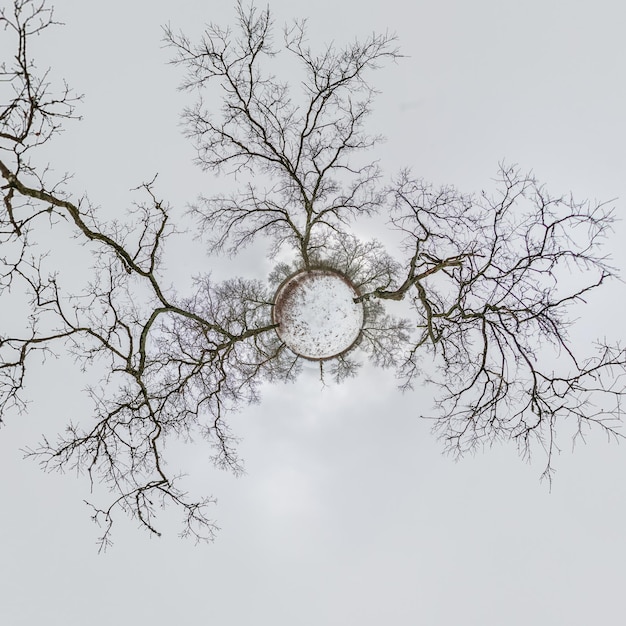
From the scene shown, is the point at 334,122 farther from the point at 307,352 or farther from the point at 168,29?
the point at 307,352

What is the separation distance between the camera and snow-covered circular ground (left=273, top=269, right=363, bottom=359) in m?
8.91

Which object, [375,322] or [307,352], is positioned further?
[375,322]

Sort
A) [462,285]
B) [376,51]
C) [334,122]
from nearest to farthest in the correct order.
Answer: [462,285], [376,51], [334,122]

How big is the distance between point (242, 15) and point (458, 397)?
22.7 ft

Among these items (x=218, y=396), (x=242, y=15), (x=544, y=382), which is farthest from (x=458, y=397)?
(x=242, y=15)

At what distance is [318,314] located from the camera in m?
8.91

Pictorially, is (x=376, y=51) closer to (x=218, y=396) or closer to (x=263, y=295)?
(x=263, y=295)

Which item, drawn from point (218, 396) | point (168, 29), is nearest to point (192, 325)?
point (218, 396)

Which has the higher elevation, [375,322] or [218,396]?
[375,322]

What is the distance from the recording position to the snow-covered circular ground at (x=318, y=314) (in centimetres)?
891

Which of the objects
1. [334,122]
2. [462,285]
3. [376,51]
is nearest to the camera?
[462,285]

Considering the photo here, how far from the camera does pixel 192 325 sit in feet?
29.5

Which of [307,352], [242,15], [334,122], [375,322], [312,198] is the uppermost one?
[242,15]

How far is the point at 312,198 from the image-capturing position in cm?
930
